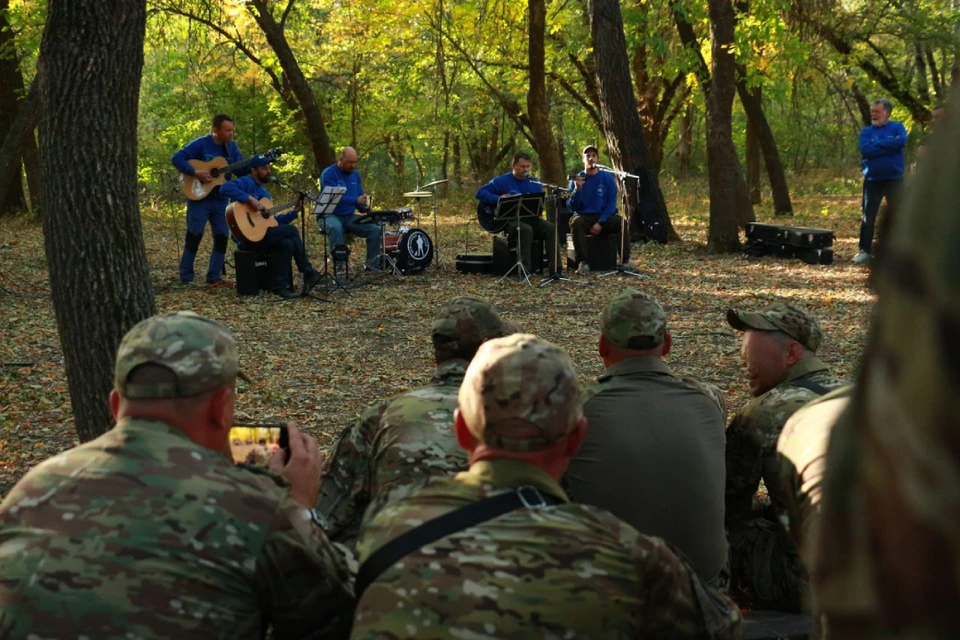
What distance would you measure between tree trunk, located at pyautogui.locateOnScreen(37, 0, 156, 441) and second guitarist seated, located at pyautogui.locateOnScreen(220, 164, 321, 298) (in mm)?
6767

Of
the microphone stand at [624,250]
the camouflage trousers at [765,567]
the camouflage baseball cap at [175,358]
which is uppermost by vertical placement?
the camouflage baseball cap at [175,358]

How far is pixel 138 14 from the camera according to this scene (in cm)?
461

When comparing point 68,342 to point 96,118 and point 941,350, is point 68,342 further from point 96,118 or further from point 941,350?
point 941,350

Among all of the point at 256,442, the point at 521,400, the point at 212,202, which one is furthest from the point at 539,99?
the point at 521,400

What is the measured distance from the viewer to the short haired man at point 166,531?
203cm

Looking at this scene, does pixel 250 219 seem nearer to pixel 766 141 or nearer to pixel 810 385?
pixel 810 385

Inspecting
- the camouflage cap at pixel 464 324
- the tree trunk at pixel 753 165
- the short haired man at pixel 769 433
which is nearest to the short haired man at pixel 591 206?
the short haired man at pixel 769 433

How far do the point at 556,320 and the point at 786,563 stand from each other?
639cm

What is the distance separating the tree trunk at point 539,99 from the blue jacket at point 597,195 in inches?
176

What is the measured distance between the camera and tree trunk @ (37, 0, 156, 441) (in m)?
4.52

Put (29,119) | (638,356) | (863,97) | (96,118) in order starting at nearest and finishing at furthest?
(638,356)
(96,118)
(29,119)
(863,97)

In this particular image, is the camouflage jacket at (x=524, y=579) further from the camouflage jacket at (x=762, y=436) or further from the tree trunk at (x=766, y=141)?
the tree trunk at (x=766, y=141)

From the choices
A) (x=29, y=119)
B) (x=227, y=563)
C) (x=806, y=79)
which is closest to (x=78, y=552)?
(x=227, y=563)

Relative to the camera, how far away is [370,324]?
1005 centimetres
